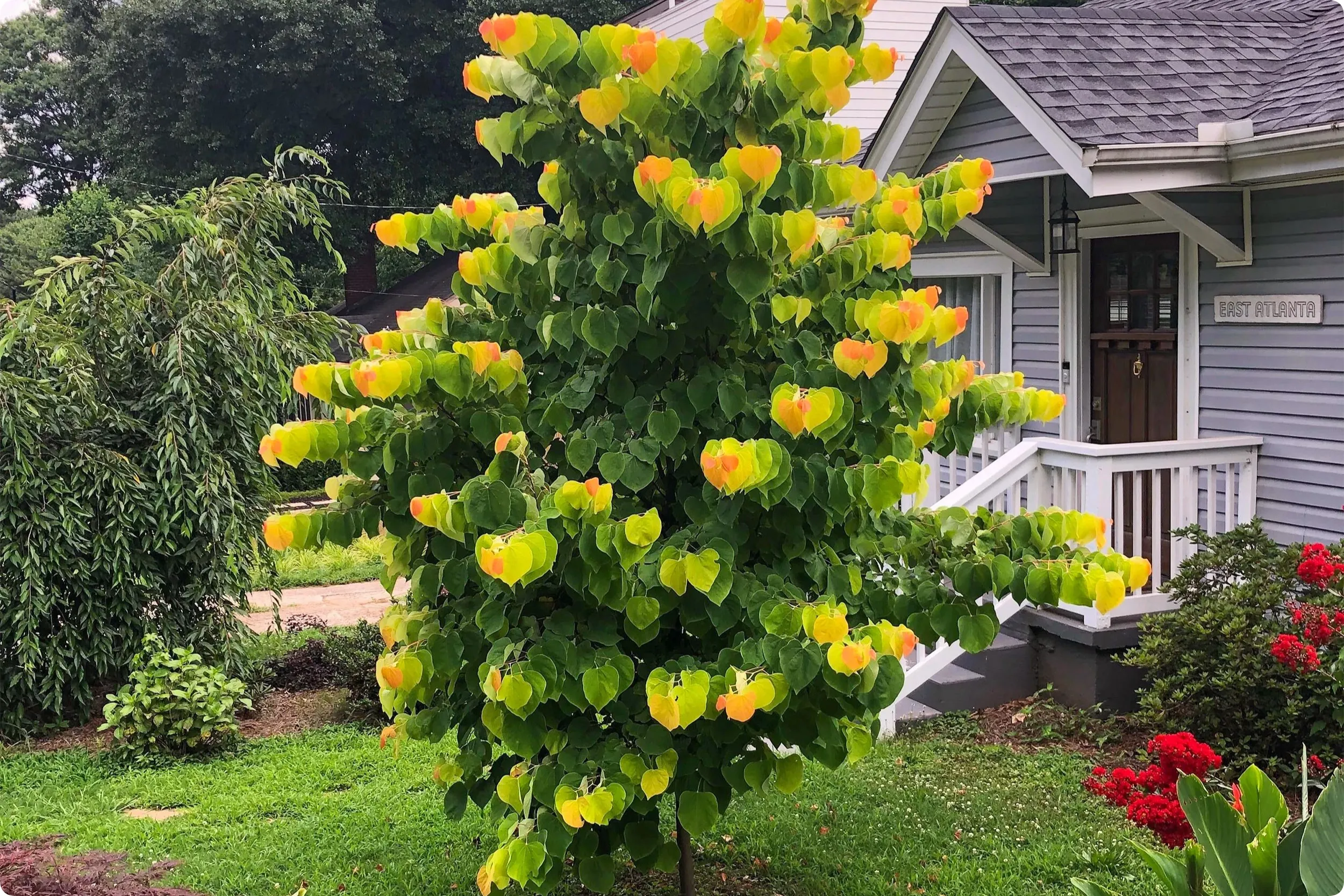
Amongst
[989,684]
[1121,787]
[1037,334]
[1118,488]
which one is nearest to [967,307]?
[1037,334]

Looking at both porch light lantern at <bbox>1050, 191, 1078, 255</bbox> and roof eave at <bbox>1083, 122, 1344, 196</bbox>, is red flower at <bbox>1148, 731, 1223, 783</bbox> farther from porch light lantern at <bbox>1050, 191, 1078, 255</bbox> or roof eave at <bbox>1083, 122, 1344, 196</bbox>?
porch light lantern at <bbox>1050, 191, 1078, 255</bbox>

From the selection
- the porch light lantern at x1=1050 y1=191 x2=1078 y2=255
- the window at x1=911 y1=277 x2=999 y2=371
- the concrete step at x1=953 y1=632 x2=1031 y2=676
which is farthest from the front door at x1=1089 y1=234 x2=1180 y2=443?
the concrete step at x1=953 y1=632 x2=1031 y2=676

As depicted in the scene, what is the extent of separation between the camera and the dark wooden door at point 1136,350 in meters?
7.69

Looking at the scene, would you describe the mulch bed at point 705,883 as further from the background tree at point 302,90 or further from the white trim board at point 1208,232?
the background tree at point 302,90

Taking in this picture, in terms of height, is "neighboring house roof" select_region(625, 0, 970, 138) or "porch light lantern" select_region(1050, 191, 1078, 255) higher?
"neighboring house roof" select_region(625, 0, 970, 138)

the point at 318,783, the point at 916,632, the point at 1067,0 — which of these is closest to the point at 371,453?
the point at 916,632

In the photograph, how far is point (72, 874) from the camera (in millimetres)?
5055

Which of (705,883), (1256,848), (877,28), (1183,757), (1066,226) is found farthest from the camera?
(877,28)

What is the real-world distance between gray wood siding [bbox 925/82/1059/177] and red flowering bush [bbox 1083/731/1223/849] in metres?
4.35

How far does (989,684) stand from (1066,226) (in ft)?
Result: 10.7

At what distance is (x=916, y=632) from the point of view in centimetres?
→ 346

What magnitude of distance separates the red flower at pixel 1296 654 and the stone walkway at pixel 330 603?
25.8 ft

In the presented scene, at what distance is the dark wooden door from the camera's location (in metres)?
7.69

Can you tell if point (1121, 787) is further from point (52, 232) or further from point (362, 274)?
point (52, 232)
